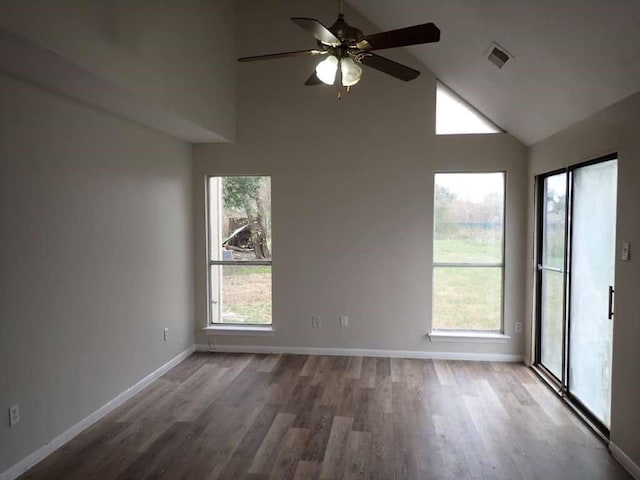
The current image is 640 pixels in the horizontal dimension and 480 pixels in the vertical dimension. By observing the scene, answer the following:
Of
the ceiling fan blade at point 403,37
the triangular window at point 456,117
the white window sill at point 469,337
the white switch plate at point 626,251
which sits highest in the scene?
the triangular window at point 456,117

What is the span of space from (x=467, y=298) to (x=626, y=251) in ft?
7.43

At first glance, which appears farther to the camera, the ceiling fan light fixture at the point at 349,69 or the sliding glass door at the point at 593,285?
the sliding glass door at the point at 593,285

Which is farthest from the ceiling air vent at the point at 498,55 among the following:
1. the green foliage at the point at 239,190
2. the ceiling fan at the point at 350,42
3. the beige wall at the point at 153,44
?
the green foliage at the point at 239,190

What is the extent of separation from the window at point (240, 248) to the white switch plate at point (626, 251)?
3.44 m

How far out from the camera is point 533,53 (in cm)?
297

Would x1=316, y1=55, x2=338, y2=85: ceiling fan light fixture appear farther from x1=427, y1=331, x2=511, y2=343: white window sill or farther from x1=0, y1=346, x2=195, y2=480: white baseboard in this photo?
x1=427, y1=331, x2=511, y2=343: white window sill

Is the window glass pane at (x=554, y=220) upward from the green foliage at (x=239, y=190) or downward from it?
downward

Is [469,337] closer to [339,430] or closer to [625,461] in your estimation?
[625,461]

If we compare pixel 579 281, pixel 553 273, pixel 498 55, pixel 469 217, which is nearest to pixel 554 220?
pixel 553 273

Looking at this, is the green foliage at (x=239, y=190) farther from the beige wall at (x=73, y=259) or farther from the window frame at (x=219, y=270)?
the beige wall at (x=73, y=259)

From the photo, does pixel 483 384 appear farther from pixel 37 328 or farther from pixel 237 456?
pixel 37 328

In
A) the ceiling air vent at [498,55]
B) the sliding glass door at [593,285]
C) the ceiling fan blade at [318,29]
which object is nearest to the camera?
the ceiling fan blade at [318,29]

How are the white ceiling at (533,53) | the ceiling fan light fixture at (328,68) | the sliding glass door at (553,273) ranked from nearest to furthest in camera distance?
the white ceiling at (533,53)
the ceiling fan light fixture at (328,68)
the sliding glass door at (553,273)

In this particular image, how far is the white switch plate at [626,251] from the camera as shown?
2.69 meters
